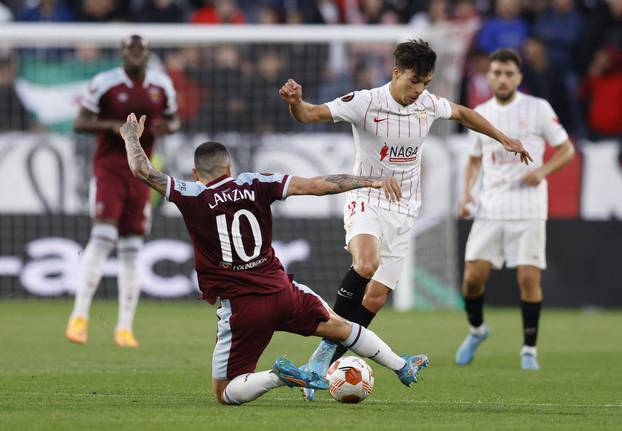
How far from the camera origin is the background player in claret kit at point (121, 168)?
39.2ft

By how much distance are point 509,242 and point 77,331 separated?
3.87 metres

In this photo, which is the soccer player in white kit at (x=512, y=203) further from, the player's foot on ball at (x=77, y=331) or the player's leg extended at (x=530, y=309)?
the player's foot on ball at (x=77, y=331)

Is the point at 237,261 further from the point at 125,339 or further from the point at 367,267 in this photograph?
the point at 125,339

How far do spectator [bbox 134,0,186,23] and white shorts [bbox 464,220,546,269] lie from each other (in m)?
8.49

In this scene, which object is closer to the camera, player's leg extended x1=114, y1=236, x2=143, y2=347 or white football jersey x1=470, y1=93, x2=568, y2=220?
white football jersey x1=470, y1=93, x2=568, y2=220

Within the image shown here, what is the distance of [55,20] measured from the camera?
18.2 meters

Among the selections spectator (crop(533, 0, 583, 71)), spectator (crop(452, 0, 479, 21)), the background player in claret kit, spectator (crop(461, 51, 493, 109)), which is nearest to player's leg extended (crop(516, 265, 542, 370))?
the background player in claret kit

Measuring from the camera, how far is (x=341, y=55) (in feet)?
54.9

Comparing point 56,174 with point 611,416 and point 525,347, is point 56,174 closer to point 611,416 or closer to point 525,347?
point 525,347

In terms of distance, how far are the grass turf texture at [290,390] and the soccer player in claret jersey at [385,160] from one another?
2.33 ft

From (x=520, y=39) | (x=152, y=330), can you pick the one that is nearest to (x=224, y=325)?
(x=152, y=330)

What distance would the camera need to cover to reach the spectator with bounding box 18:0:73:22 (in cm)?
1803

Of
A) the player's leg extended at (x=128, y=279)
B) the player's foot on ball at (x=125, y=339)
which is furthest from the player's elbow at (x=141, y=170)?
the player's leg extended at (x=128, y=279)

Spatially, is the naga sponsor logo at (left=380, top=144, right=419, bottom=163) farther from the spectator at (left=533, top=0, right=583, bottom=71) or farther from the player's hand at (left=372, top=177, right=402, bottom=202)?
the spectator at (left=533, top=0, right=583, bottom=71)
